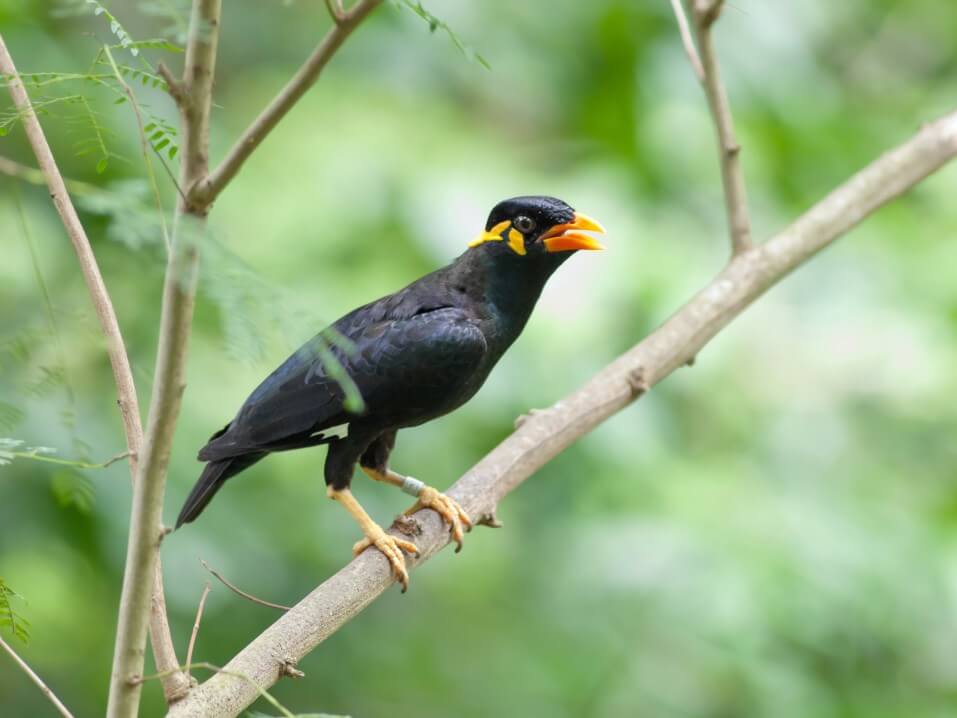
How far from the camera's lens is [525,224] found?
314 cm

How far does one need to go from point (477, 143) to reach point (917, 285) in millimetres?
1889

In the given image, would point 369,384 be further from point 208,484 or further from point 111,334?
point 111,334

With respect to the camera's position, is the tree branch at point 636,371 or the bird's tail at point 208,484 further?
the bird's tail at point 208,484

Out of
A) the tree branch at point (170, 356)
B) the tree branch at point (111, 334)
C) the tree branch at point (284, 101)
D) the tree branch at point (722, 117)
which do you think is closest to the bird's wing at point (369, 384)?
the tree branch at point (111, 334)

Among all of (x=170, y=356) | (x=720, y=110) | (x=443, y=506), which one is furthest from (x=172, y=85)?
(x=720, y=110)

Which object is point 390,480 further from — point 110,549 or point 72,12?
point 72,12

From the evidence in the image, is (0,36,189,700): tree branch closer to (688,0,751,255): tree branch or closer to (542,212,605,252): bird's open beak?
(542,212,605,252): bird's open beak

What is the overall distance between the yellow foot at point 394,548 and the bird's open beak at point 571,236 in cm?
90

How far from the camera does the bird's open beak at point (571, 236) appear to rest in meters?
3.07

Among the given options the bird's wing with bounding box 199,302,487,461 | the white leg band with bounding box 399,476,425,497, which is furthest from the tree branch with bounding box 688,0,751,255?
the white leg band with bounding box 399,476,425,497

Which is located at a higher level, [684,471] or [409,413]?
[684,471]

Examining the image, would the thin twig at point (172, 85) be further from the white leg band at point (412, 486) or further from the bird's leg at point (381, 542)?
the white leg band at point (412, 486)

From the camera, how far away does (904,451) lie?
5195 millimetres

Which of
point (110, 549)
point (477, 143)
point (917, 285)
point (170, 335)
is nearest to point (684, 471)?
point (917, 285)
